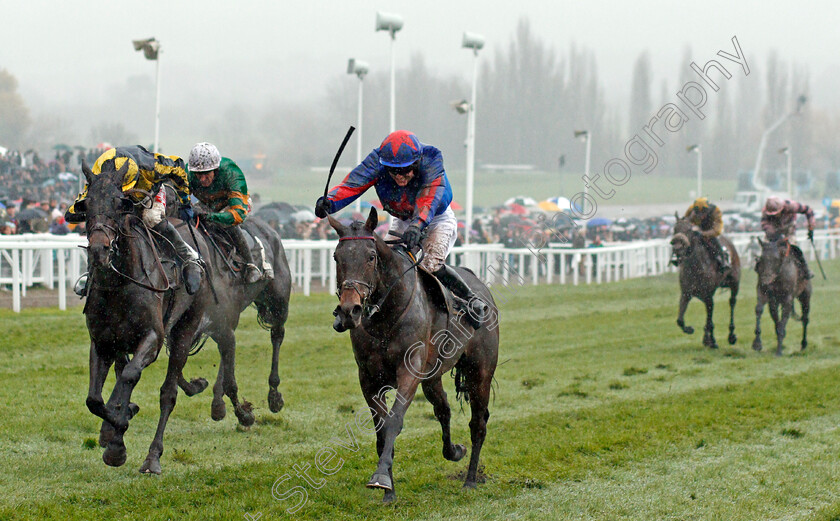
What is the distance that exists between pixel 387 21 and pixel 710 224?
8318 mm

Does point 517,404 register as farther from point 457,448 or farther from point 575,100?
point 575,100

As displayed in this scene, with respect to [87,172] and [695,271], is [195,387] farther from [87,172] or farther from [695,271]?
[695,271]

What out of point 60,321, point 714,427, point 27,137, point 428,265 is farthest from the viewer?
point 27,137

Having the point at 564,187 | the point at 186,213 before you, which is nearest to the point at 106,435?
the point at 186,213

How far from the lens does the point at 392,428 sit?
475 centimetres

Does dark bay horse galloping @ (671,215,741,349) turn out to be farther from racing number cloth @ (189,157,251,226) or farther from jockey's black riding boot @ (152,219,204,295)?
jockey's black riding boot @ (152,219,204,295)

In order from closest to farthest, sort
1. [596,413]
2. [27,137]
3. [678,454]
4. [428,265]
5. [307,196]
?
[428,265] < [678,454] < [596,413] < [307,196] < [27,137]

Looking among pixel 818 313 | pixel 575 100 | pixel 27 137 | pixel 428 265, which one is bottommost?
pixel 818 313

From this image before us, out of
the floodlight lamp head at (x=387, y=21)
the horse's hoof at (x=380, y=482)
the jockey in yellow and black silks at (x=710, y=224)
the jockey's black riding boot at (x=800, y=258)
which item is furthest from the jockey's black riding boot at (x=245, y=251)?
the floodlight lamp head at (x=387, y=21)

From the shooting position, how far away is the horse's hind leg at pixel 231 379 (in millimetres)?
6891

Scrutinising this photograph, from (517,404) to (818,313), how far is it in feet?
35.0

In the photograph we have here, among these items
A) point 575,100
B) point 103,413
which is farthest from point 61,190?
point 575,100

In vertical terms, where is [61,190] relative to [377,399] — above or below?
above

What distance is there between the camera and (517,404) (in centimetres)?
813
